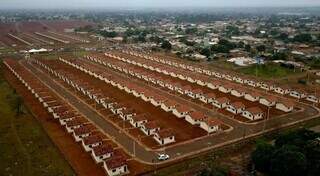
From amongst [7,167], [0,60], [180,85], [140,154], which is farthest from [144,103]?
[0,60]

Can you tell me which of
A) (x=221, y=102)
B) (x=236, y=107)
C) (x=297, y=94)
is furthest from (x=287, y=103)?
(x=221, y=102)

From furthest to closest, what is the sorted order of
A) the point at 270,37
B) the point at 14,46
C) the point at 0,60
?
the point at 270,37 → the point at 14,46 → the point at 0,60

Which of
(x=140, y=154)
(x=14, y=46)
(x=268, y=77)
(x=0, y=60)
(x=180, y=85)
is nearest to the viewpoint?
(x=140, y=154)

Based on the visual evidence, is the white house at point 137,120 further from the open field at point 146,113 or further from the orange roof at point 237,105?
the orange roof at point 237,105

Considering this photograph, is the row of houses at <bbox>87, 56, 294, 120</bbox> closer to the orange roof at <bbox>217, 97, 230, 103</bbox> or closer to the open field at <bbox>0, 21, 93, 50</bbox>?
the orange roof at <bbox>217, 97, 230, 103</bbox>

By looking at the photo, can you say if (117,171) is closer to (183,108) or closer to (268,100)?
(183,108)

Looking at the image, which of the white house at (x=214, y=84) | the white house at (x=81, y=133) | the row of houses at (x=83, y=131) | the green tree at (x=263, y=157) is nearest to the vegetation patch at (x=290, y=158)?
the green tree at (x=263, y=157)

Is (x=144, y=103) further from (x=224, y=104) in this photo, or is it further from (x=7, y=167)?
(x=7, y=167)

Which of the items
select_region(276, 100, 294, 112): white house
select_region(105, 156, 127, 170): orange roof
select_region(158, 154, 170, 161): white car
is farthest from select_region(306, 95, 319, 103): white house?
select_region(105, 156, 127, 170): orange roof
